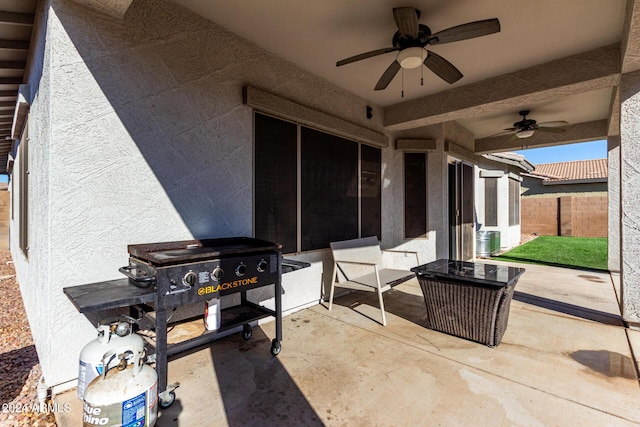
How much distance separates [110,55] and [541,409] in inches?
164

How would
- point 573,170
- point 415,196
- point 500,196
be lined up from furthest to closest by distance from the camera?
point 573,170 < point 500,196 < point 415,196

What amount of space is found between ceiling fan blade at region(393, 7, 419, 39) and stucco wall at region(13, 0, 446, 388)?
1.68m

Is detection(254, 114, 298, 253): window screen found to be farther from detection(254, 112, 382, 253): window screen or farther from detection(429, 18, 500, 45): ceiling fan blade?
detection(429, 18, 500, 45): ceiling fan blade

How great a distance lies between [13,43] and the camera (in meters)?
3.16

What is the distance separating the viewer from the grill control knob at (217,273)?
7.45ft

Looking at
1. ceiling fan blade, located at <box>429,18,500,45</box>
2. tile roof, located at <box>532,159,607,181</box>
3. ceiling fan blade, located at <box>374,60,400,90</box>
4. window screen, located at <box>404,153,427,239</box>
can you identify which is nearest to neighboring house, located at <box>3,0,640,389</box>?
window screen, located at <box>404,153,427,239</box>

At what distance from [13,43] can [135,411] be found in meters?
3.96

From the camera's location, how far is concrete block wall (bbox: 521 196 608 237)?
1299 cm

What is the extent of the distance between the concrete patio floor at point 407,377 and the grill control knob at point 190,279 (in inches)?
32.7

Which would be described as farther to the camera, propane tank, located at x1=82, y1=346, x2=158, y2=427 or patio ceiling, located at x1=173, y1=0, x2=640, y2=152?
patio ceiling, located at x1=173, y1=0, x2=640, y2=152

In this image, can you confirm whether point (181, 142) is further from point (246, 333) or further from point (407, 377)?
point (407, 377)

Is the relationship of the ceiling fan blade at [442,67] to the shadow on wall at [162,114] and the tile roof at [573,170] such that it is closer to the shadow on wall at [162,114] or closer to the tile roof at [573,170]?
the shadow on wall at [162,114]

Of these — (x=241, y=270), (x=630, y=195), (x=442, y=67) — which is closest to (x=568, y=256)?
(x=630, y=195)

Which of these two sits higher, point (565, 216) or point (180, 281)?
point (565, 216)
